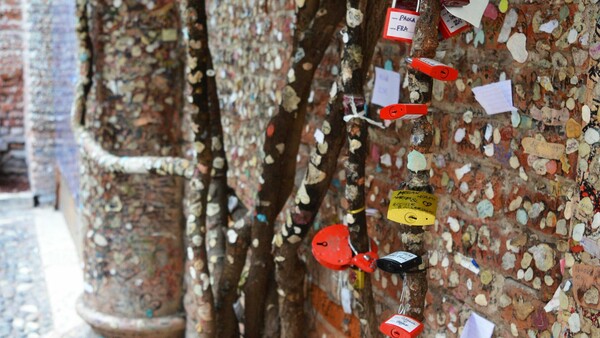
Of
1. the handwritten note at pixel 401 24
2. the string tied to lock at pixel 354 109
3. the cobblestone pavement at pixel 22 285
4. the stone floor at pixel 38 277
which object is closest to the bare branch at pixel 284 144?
the string tied to lock at pixel 354 109

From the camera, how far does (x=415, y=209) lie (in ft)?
3.64

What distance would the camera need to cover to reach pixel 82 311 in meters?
2.66

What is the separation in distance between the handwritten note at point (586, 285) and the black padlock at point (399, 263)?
0.85 ft

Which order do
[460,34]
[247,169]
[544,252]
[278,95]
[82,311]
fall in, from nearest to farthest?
[544,252], [460,34], [278,95], [247,169], [82,311]

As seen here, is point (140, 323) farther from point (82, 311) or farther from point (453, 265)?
point (453, 265)

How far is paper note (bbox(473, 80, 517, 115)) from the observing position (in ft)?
3.58

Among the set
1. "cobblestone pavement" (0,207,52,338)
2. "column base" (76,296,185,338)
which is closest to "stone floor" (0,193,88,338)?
"cobblestone pavement" (0,207,52,338)

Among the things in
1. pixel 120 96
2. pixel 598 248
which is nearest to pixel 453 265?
pixel 598 248

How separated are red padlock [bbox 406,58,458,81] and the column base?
180cm

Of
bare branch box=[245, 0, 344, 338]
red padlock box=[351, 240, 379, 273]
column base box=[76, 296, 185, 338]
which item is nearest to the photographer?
red padlock box=[351, 240, 379, 273]

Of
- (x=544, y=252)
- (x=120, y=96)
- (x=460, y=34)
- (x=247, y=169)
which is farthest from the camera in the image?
(x=120, y=96)

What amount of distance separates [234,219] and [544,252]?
3.33ft

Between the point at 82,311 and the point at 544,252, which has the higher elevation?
the point at 544,252

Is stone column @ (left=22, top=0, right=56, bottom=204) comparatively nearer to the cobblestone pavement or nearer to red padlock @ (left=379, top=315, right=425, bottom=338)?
the cobblestone pavement
